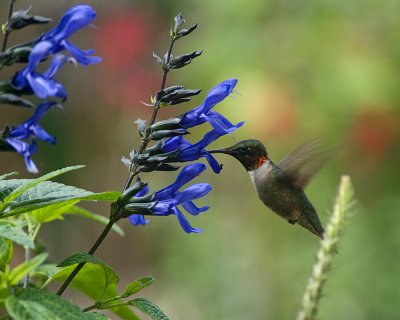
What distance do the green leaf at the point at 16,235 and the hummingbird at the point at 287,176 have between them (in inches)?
37.7

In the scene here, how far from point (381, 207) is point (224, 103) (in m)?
1.19

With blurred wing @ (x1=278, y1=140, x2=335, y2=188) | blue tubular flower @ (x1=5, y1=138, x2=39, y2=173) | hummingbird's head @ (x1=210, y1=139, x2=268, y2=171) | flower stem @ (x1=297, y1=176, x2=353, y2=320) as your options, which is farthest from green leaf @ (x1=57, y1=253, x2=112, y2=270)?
blurred wing @ (x1=278, y1=140, x2=335, y2=188)

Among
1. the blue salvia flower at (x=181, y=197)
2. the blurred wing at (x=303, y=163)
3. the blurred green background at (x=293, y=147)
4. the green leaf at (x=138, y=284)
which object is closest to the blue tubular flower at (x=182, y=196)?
the blue salvia flower at (x=181, y=197)

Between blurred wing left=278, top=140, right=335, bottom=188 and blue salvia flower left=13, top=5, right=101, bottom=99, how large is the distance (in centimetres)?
91

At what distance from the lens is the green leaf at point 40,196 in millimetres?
1355

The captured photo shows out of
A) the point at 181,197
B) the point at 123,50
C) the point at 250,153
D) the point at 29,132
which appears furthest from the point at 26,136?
the point at 123,50

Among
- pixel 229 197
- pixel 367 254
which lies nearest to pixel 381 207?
pixel 367 254

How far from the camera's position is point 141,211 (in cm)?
157

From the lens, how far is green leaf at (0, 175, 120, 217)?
1.36 metres

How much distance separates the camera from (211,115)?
166cm

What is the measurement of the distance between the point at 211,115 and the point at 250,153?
1.82ft

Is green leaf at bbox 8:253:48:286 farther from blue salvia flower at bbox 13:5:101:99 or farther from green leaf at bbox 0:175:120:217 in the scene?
blue salvia flower at bbox 13:5:101:99

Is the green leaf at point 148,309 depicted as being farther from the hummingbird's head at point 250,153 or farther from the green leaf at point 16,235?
the hummingbird's head at point 250,153

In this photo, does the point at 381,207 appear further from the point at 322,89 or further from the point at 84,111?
the point at 84,111
